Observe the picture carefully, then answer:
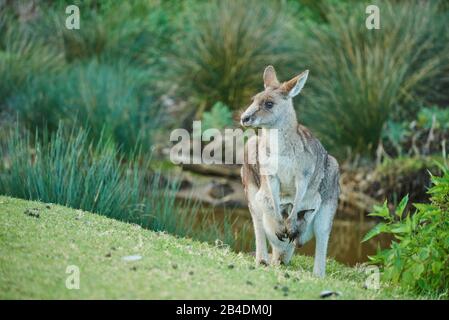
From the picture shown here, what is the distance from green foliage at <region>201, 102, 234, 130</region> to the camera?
12.5m

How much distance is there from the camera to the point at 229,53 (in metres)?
13.4

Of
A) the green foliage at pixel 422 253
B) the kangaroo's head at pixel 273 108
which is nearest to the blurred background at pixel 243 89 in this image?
the kangaroo's head at pixel 273 108

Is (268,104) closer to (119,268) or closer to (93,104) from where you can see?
(119,268)

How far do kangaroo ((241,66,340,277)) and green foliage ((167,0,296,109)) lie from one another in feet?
21.0

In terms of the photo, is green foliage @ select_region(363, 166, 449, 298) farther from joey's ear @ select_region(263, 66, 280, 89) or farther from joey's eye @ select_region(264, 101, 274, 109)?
joey's ear @ select_region(263, 66, 280, 89)

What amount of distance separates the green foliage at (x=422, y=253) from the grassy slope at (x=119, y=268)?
7.0 inches

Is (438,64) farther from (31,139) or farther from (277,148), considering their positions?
(277,148)

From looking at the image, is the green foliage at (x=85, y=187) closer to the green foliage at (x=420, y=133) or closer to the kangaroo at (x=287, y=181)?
the kangaroo at (x=287, y=181)

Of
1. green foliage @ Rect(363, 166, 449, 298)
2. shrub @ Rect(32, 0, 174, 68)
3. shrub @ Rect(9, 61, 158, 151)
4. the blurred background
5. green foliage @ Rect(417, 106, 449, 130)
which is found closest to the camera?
green foliage @ Rect(363, 166, 449, 298)

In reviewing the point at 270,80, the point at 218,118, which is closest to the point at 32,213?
the point at 270,80

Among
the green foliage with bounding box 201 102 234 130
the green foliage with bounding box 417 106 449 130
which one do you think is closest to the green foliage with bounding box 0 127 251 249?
the green foliage with bounding box 201 102 234 130

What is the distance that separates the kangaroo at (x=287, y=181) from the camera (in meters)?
6.65

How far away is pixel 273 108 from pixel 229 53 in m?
6.94

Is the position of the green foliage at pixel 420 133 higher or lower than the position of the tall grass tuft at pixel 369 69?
lower
